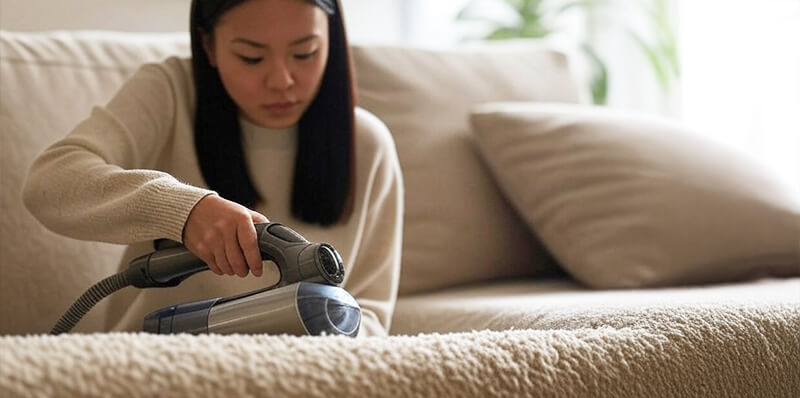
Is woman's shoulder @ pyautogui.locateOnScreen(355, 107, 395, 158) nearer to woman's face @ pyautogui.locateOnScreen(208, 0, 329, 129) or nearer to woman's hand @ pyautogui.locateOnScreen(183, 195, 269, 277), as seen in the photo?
woman's face @ pyautogui.locateOnScreen(208, 0, 329, 129)

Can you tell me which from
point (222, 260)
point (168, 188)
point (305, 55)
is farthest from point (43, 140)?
point (222, 260)

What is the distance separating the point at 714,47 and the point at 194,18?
4.74ft

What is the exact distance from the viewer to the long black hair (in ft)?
4.26

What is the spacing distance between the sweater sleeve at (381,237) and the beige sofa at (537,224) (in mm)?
51

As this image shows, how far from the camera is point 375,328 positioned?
4.23 feet

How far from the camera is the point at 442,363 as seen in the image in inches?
29.0

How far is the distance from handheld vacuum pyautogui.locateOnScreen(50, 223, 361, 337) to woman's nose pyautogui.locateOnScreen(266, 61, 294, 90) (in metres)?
0.36

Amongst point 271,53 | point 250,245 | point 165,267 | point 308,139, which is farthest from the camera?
point 308,139

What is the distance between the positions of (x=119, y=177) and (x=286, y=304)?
1.04 ft

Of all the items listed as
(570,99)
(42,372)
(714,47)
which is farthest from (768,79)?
(42,372)

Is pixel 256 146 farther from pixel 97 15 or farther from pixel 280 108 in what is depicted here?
pixel 97 15

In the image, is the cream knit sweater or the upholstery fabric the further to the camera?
the cream knit sweater

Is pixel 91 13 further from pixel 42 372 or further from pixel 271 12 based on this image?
pixel 42 372

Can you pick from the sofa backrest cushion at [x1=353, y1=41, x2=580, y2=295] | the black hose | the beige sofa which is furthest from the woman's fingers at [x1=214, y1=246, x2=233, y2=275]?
the sofa backrest cushion at [x1=353, y1=41, x2=580, y2=295]
